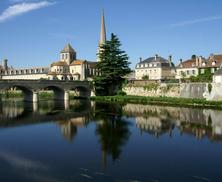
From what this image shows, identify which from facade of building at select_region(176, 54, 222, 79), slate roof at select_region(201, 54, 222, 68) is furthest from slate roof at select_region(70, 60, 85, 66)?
slate roof at select_region(201, 54, 222, 68)

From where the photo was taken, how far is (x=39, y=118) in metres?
34.2

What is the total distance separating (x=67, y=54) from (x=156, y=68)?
31180mm

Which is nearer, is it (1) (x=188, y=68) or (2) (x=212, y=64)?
(2) (x=212, y=64)

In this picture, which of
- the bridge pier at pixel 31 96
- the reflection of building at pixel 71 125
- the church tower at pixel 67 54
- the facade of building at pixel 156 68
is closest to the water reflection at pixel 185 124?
the reflection of building at pixel 71 125

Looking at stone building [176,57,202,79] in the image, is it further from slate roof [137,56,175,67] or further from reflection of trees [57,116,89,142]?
reflection of trees [57,116,89,142]

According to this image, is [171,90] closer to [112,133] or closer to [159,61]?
[159,61]

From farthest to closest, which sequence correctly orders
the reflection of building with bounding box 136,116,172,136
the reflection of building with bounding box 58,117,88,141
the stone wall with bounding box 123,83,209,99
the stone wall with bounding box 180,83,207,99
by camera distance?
1. the stone wall with bounding box 123,83,209,99
2. the stone wall with bounding box 180,83,207,99
3. the reflection of building with bounding box 136,116,172,136
4. the reflection of building with bounding box 58,117,88,141

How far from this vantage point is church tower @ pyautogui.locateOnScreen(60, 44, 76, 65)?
92.9 metres

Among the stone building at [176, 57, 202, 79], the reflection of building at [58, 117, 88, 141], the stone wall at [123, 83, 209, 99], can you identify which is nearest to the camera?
the reflection of building at [58, 117, 88, 141]

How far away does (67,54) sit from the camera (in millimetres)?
93375

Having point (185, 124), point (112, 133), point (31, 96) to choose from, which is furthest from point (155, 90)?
point (112, 133)

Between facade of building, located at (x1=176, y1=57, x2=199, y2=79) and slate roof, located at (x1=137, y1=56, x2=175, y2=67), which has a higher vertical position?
slate roof, located at (x1=137, y1=56, x2=175, y2=67)

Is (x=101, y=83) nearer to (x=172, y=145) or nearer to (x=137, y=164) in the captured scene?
(x=172, y=145)

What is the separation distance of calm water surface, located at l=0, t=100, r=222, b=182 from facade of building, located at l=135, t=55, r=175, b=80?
130ft
